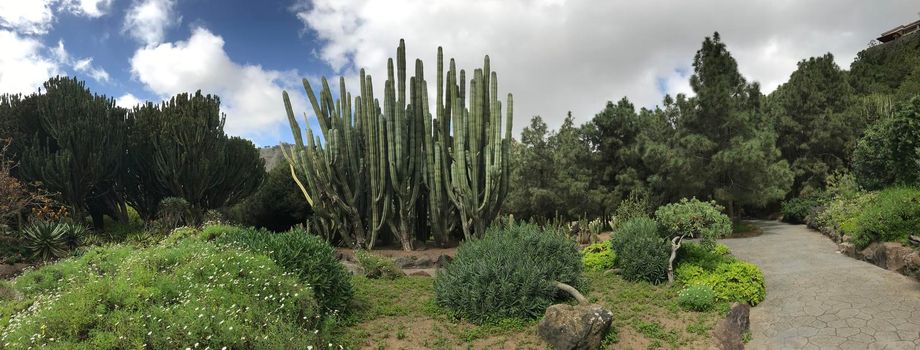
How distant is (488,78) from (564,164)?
7.81 meters

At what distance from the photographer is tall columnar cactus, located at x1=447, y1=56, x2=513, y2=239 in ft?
47.1

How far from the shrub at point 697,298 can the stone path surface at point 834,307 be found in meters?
0.67

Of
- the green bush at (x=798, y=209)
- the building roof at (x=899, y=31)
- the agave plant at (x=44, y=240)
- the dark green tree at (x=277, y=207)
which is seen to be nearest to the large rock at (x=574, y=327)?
the dark green tree at (x=277, y=207)

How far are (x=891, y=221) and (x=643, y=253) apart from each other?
228 inches

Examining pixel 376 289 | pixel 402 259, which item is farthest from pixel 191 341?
pixel 402 259

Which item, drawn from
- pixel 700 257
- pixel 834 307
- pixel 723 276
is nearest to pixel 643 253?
pixel 700 257

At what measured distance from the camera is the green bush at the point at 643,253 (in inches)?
371

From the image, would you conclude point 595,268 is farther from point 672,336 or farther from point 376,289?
point 376,289

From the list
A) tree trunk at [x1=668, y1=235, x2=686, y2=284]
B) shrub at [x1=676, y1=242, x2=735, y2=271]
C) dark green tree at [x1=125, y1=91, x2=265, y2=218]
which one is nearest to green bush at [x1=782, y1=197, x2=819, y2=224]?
shrub at [x1=676, y1=242, x2=735, y2=271]

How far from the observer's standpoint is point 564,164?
844 inches

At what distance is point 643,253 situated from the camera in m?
9.53

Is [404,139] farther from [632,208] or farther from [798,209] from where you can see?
[798,209]

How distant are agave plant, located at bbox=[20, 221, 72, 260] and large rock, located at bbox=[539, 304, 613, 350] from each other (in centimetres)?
1396

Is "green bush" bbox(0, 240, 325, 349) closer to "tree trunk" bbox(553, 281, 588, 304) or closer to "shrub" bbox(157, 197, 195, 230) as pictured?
"tree trunk" bbox(553, 281, 588, 304)
